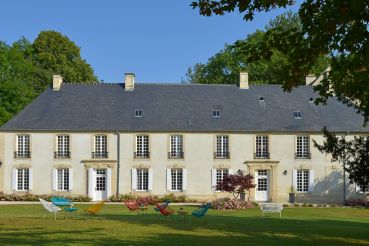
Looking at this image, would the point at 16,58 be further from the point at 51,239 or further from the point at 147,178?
the point at 51,239

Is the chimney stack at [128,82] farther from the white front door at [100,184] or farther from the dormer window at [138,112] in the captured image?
the white front door at [100,184]

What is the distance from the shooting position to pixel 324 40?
10.1m

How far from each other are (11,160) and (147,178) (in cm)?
824

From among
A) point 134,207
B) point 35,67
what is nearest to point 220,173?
point 134,207

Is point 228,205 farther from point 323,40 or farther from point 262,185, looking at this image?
point 323,40

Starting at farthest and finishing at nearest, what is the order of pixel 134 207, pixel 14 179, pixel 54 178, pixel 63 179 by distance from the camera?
pixel 63 179 → pixel 54 178 → pixel 14 179 → pixel 134 207

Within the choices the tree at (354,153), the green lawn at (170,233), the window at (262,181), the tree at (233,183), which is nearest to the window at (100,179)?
the tree at (233,183)

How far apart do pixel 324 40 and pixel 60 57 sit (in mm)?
49799

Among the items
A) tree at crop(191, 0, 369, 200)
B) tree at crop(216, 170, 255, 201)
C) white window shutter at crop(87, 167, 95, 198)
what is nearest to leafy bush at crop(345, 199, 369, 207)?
tree at crop(216, 170, 255, 201)

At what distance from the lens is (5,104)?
155ft

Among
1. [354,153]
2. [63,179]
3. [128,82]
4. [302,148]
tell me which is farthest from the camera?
[128,82]

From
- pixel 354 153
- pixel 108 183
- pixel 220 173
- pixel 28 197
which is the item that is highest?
pixel 354 153

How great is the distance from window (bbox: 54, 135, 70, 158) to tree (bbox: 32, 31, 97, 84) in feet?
61.2

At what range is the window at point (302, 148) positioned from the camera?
38.9 m
